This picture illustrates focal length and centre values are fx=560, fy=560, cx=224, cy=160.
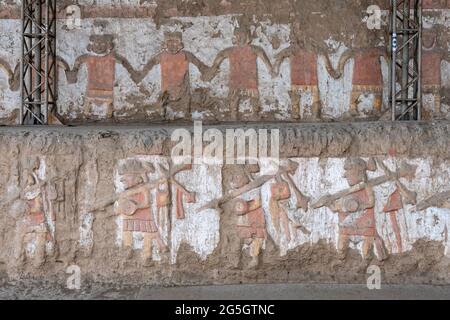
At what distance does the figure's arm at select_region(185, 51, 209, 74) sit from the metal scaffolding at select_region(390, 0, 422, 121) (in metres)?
2.81

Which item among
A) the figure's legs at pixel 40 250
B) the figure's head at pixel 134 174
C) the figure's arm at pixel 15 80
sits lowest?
the figure's legs at pixel 40 250

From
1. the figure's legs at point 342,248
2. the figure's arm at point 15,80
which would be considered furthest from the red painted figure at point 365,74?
the figure's arm at point 15,80

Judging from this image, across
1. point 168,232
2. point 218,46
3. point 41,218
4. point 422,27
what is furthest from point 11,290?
point 422,27

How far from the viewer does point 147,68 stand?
8.75 meters

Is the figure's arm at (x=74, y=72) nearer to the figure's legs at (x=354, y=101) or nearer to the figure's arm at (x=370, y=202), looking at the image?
the figure's legs at (x=354, y=101)

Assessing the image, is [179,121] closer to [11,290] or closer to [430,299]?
[11,290]

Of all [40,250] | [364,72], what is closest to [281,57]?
[364,72]

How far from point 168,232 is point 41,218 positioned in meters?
1.28

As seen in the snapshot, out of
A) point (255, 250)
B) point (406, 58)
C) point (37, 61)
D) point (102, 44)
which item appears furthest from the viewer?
point (102, 44)

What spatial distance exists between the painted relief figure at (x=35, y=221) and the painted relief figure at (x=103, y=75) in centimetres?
332

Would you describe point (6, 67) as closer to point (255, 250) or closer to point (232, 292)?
point (255, 250)

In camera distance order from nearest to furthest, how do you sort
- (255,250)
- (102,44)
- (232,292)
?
(232,292)
(255,250)
(102,44)

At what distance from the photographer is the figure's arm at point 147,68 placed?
8.74m

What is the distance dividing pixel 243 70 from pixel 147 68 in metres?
1.50
